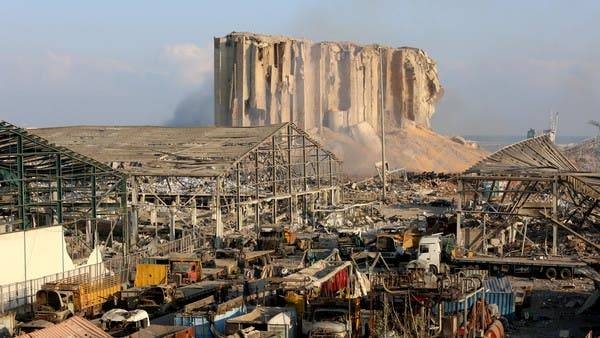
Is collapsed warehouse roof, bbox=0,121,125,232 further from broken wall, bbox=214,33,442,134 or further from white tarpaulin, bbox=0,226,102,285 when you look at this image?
broken wall, bbox=214,33,442,134

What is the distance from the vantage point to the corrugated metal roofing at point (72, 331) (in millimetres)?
17797

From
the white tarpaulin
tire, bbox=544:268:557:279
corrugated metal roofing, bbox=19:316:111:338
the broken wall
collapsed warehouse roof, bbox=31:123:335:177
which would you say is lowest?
tire, bbox=544:268:557:279

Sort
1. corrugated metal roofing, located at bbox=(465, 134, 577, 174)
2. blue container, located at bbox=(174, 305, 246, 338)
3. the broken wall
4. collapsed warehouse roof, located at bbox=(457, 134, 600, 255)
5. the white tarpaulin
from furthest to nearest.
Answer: the broken wall, corrugated metal roofing, located at bbox=(465, 134, 577, 174), collapsed warehouse roof, located at bbox=(457, 134, 600, 255), the white tarpaulin, blue container, located at bbox=(174, 305, 246, 338)

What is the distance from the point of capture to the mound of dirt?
8994cm

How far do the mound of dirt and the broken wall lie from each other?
209cm

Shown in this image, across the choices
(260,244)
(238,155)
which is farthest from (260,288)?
(238,155)

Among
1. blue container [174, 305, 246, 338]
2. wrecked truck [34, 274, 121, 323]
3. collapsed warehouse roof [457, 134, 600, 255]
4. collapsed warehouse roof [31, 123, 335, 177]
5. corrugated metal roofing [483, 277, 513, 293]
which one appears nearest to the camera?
blue container [174, 305, 246, 338]

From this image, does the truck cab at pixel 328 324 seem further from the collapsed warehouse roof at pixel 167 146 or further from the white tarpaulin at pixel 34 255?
the collapsed warehouse roof at pixel 167 146

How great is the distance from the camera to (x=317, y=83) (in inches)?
4023

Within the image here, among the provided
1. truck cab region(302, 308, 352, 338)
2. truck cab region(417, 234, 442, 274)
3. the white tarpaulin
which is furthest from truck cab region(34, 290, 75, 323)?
truck cab region(417, 234, 442, 274)

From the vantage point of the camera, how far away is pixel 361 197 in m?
57.8

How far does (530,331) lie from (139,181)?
23134 mm

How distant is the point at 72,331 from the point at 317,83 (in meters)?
85.1

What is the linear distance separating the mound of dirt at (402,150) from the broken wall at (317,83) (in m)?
2.09
